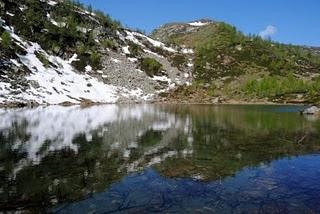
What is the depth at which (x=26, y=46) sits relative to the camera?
15200 cm

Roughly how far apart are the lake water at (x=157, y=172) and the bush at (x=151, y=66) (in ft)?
434

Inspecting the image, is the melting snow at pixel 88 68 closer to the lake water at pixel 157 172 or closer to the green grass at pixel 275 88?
the green grass at pixel 275 88

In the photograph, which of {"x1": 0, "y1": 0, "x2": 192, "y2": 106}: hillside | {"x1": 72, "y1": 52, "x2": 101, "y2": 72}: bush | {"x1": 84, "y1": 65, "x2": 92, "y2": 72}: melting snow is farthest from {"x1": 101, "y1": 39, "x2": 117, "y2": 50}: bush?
{"x1": 84, "y1": 65, "x2": 92, "y2": 72}: melting snow

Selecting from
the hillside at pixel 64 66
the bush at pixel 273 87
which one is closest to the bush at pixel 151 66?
the hillside at pixel 64 66

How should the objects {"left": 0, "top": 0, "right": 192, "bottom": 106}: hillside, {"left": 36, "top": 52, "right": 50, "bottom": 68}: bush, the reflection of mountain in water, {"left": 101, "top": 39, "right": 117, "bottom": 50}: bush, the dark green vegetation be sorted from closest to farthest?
the reflection of mountain in water
{"left": 0, "top": 0, "right": 192, "bottom": 106}: hillside
{"left": 36, "top": 52, "right": 50, "bottom": 68}: bush
the dark green vegetation
{"left": 101, "top": 39, "right": 117, "bottom": 50}: bush

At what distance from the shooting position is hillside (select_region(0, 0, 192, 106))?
124938 millimetres

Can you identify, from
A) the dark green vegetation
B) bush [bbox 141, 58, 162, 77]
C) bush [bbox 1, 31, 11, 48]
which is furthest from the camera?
bush [bbox 141, 58, 162, 77]

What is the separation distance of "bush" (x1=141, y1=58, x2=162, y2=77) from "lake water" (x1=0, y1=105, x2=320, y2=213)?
13235 centimetres

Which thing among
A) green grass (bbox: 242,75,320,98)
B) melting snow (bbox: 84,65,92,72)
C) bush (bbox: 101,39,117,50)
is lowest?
green grass (bbox: 242,75,320,98)

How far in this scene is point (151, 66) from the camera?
18362 centimetres

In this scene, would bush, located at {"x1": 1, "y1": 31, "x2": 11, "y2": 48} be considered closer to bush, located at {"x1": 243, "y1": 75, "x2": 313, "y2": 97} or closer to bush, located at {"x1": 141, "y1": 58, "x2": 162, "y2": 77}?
bush, located at {"x1": 141, "y1": 58, "x2": 162, "y2": 77}

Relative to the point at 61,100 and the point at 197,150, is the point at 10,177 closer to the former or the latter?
the point at 197,150

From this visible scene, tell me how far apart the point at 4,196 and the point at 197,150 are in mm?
19679

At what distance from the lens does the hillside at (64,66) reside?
410 feet
